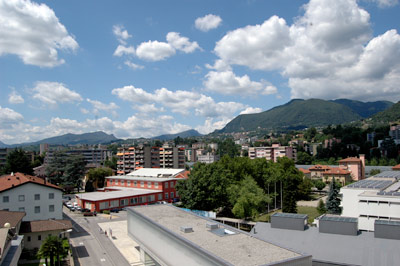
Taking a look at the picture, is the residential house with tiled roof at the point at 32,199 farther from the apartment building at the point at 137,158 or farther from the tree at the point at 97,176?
the apartment building at the point at 137,158

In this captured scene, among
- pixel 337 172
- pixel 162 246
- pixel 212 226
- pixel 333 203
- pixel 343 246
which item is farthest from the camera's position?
pixel 337 172

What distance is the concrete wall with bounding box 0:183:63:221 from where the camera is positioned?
115ft

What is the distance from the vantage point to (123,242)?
32.1 m

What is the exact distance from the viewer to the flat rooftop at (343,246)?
18.0 m

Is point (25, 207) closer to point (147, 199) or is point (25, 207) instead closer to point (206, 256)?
point (147, 199)

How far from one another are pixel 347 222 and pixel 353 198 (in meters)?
11.4

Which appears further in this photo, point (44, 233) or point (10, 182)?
point (10, 182)

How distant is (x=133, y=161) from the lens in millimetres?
98375

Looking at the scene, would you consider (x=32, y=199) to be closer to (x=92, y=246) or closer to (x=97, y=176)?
(x=92, y=246)

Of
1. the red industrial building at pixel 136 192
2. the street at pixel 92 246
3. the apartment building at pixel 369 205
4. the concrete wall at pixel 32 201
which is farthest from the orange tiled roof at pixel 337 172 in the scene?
the concrete wall at pixel 32 201

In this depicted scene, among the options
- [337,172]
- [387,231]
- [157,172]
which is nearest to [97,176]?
[157,172]

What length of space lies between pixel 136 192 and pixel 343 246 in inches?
1673

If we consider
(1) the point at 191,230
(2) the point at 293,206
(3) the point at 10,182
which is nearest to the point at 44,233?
(3) the point at 10,182

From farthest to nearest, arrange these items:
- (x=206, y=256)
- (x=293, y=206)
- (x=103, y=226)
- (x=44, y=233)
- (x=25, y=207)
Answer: (x=293, y=206), (x=103, y=226), (x=25, y=207), (x=44, y=233), (x=206, y=256)
